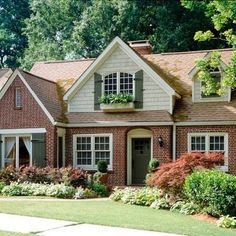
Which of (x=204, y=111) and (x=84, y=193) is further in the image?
(x=204, y=111)

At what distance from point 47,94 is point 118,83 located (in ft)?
12.1

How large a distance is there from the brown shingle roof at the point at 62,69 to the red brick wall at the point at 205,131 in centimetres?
774

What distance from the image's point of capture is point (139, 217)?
14.0 m

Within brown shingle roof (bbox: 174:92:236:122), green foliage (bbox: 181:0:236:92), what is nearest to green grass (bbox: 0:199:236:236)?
Result: green foliage (bbox: 181:0:236:92)

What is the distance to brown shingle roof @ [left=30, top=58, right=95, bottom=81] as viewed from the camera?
29059 millimetres

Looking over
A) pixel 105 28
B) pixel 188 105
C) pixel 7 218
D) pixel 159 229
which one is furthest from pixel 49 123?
pixel 105 28

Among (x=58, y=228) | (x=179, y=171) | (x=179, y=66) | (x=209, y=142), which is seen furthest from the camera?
(x=179, y=66)

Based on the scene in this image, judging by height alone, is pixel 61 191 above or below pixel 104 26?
below

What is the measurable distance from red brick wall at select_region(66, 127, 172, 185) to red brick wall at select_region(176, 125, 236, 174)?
1.53 ft

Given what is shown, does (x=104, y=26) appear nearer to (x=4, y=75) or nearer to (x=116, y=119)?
(x=4, y=75)

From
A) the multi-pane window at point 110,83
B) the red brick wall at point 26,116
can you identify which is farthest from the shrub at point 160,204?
the multi-pane window at point 110,83

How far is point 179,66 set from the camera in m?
27.1

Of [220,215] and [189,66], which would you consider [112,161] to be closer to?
[189,66]

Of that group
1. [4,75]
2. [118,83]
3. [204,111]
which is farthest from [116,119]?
[4,75]
